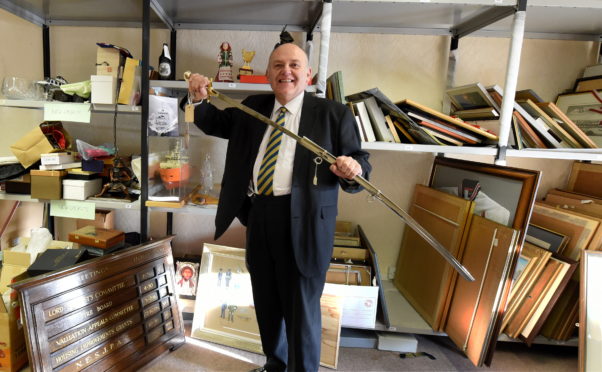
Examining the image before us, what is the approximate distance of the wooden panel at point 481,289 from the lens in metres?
1.45

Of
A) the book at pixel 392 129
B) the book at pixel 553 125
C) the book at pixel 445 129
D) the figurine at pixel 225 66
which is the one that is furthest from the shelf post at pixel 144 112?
the book at pixel 553 125

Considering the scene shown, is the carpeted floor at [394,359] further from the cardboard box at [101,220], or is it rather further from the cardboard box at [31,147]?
the cardboard box at [31,147]

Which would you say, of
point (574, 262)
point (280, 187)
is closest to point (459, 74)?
point (574, 262)

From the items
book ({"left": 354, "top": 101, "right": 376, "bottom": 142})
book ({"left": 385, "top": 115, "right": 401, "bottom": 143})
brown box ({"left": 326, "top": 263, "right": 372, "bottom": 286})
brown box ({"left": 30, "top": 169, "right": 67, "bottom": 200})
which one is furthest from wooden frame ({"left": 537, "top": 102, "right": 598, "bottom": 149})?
brown box ({"left": 30, "top": 169, "right": 67, "bottom": 200})

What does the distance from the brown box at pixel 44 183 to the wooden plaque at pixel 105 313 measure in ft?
1.60

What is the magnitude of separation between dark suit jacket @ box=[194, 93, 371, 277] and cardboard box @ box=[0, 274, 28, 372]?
3.18 ft

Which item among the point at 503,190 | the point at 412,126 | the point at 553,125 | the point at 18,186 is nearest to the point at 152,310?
the point at 18,186

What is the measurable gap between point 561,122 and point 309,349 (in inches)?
67.0

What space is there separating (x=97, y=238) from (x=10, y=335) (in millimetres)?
502

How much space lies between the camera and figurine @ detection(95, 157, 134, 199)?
5.50ft

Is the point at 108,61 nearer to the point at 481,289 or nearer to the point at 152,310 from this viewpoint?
the point at 152,310

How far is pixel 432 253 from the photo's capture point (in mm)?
1814

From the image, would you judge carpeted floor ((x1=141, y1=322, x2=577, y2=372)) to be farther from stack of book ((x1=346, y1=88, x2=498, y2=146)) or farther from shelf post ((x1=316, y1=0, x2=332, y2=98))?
shelf post ((x1=316, y1=0, x2=332, y2=98))

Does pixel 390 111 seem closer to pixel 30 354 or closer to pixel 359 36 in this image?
pixel 359 36
